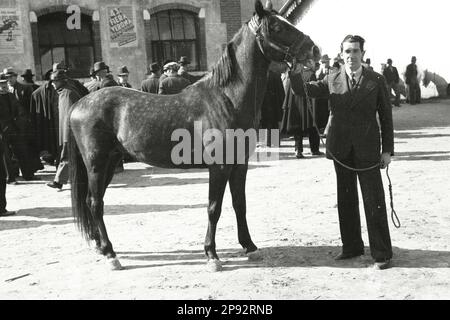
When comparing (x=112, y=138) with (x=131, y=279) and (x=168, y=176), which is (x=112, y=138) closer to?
(x=131, y=279)

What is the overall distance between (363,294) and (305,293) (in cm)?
43

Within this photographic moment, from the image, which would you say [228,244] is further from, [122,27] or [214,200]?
[122,27]

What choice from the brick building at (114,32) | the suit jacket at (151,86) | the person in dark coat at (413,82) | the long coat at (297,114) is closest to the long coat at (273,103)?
the long coat at (297,114)

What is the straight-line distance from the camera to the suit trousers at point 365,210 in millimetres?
5145

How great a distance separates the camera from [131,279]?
511 centimetres

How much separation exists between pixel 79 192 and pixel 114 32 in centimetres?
1230

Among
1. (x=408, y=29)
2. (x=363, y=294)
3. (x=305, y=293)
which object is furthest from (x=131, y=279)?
(x=408, y=29)

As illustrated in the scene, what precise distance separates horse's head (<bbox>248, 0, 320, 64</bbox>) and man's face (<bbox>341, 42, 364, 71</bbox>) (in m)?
0.23

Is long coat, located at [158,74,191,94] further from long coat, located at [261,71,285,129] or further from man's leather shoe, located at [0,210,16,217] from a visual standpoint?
man's leather shoe, located at [0,210,16,217]

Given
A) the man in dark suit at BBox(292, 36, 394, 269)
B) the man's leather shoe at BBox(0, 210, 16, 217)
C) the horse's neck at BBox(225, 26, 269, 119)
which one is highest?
the horse's neck at BBox(225, 26, 269, 119)

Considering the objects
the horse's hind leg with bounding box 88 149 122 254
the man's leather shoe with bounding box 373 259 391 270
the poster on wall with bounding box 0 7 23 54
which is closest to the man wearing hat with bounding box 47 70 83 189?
the horse's hind leg with bounding box 88 149 122 254

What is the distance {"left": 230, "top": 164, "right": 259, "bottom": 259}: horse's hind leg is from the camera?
5.51 metres

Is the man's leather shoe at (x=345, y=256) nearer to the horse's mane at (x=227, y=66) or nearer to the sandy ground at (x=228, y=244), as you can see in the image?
the sandy ground at (x=228, y=244)

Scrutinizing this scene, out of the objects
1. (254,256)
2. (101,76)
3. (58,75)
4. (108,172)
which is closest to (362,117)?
(254,256)
